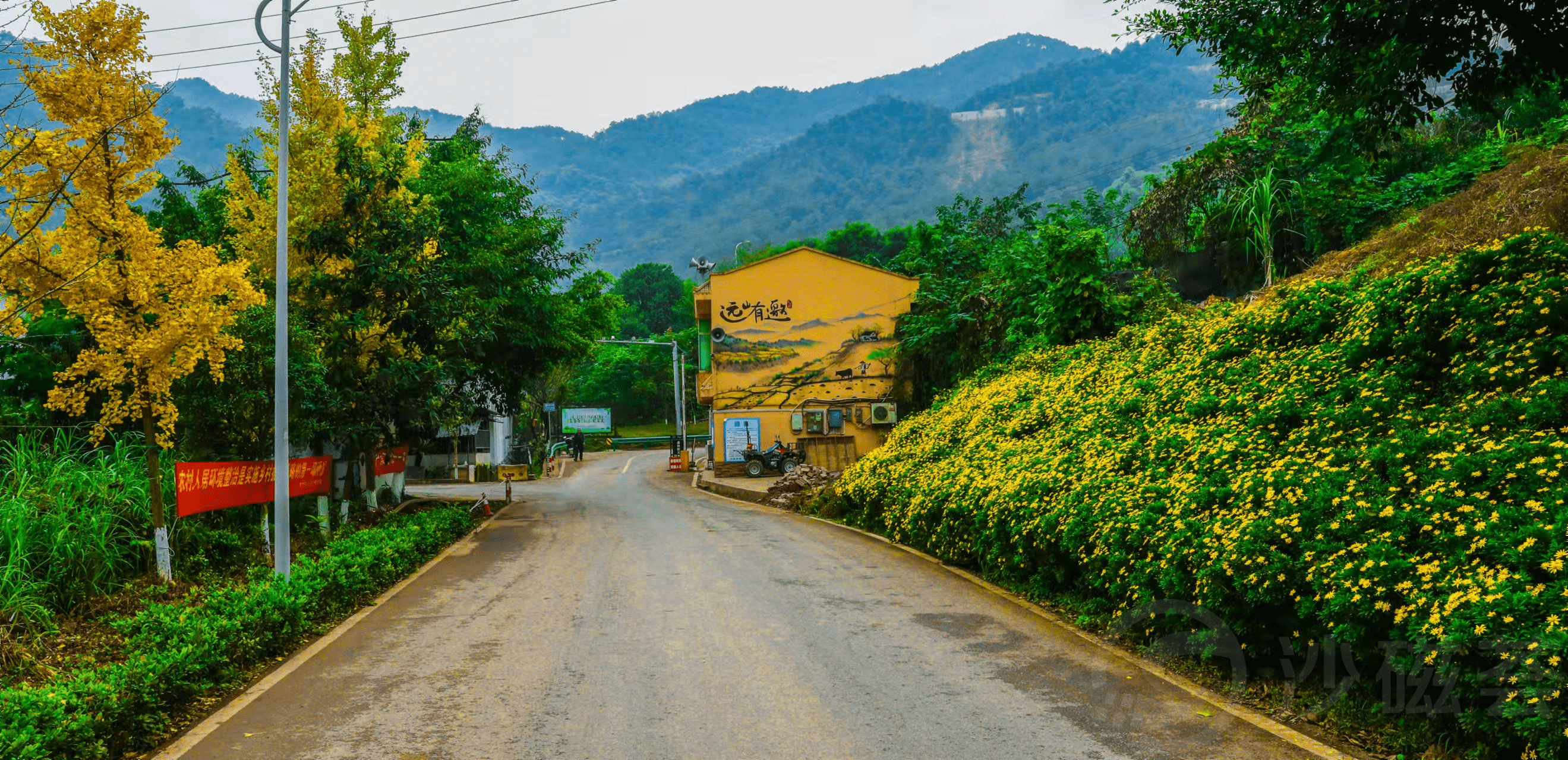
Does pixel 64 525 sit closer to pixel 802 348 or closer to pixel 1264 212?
pixel 1264 212

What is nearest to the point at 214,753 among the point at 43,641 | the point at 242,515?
the point at 43,641

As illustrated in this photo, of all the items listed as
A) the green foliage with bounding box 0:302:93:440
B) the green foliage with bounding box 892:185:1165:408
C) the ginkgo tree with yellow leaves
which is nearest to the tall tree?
the green foliage with bounding box 0:302:93:440

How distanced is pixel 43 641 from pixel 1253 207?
18.2 m

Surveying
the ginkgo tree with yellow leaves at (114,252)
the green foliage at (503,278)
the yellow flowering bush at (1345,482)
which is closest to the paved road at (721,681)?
the yellow flowering bush at (1345,482)

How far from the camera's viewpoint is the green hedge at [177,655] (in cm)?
592

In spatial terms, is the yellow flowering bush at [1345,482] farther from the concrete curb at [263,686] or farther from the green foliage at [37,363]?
the green foliage at [37,363]

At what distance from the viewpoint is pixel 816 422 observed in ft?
118

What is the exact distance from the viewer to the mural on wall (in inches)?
1431

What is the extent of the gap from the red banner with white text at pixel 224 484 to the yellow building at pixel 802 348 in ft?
73.9

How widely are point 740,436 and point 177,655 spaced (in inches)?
1179

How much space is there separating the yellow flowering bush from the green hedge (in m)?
7.53

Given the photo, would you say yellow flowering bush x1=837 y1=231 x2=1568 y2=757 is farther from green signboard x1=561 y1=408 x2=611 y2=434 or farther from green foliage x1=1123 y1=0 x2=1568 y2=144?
green signboard x1=561 y1=408 x2=611 y2=434

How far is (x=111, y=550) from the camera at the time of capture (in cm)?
1092

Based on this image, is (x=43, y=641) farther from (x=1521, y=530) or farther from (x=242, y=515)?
(x=1521, y=530)
